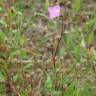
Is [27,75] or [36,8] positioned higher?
[36,8]

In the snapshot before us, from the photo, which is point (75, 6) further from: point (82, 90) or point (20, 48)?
point (82, 90)

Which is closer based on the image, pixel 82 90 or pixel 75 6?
pixel 82 90

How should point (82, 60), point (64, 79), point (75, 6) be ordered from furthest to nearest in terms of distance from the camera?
point (75, 6)
point (82, 60)
point (64, 79)

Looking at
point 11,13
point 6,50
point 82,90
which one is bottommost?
point 82,90

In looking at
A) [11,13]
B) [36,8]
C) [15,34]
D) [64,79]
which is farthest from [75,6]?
[64,79]

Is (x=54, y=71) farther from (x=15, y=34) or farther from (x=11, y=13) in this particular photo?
(x=11, y=13)

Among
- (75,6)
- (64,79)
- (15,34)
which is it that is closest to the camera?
(64,79)

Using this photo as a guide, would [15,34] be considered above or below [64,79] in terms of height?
above

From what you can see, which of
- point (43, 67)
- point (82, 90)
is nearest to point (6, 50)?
point (43, 67)

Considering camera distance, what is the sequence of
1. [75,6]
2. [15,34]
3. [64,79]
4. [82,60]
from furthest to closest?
1. [75,6]
2. [82,60]
3. [15,34]
4. [64,79]
